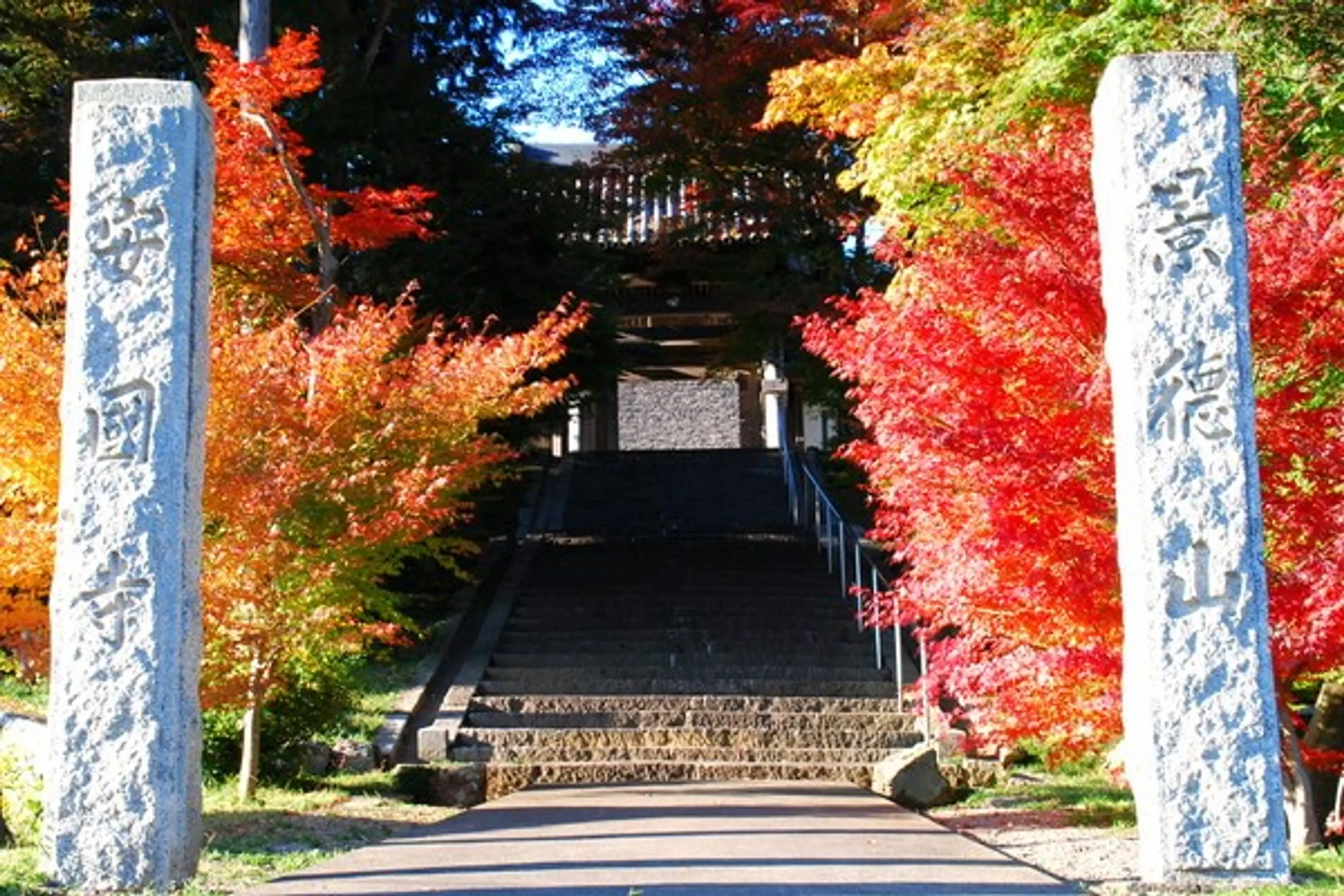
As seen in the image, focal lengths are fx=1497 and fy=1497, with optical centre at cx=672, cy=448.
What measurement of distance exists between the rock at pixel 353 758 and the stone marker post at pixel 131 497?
4.73 meters

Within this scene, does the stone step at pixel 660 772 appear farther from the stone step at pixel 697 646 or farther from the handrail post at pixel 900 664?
the stone step at pixel 697 646

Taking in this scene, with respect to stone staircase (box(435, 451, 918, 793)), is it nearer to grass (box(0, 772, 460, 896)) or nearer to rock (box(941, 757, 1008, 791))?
rock (box(941, 757, 1008, 791))

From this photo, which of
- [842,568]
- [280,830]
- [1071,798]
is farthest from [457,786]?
[842,568]

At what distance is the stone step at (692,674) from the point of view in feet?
45.1

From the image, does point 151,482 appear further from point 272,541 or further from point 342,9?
point 342,9

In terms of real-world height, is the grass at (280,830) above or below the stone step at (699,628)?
below

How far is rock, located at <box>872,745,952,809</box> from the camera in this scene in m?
10.8

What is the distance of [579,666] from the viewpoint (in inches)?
559

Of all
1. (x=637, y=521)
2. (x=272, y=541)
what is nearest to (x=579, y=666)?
(x=272, y=541)

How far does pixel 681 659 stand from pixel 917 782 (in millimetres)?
3921

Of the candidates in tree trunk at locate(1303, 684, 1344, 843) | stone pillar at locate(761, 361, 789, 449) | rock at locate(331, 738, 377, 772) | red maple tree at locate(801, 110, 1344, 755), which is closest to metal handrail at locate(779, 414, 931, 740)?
stone pillar at locate(761, 361, 789, 449)

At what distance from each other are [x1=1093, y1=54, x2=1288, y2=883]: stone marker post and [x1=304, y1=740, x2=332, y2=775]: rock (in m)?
6.46

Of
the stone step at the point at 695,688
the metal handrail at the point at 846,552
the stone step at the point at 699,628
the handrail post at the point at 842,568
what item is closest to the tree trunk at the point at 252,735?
the stone step at the point at 695,688

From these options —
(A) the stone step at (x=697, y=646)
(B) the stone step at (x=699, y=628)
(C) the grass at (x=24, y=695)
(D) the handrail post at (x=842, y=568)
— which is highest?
(D) the handrail post at (x=842, y=568)
